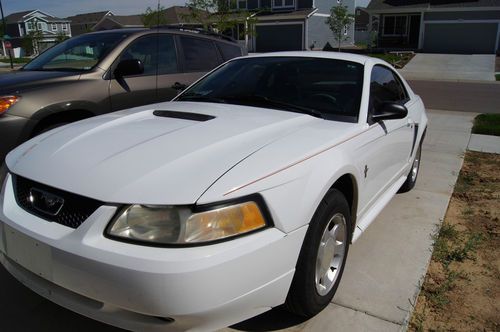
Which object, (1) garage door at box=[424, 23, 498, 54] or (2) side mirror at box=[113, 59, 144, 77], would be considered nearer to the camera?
(2) side mirror at box=[113, 59, 144, 77]

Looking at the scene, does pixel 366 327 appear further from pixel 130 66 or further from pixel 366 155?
pixel 130 66

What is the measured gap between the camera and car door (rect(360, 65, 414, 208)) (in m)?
3.34

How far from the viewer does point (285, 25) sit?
129 ft

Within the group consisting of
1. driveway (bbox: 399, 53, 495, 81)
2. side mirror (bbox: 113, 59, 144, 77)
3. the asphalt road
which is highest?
side mirror (bbox: 113, 59, 144, 77)

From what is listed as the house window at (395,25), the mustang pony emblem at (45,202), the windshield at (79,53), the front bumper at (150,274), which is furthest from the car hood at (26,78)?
the house window at (395,25)

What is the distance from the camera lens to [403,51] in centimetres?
3331

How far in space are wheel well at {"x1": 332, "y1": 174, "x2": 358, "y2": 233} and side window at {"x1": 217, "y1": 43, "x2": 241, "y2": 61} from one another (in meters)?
4.10

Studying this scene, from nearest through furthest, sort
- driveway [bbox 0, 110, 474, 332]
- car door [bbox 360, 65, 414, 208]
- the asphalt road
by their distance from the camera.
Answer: driveway [bbox 0, 110, 474, 332]
car door [bbox 360, 65, 414, 208]
the asphalt road

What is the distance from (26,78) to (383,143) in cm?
365

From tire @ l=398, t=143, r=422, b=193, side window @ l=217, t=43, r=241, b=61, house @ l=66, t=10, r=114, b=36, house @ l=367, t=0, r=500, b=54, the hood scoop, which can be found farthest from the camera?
house @ l=66, t=10, r=114, b=36

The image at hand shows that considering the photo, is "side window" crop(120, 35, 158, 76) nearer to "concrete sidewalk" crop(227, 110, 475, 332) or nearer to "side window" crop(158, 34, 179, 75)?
"side window" crop(158, 34, 179, 75)

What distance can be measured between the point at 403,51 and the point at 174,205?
34379 mm

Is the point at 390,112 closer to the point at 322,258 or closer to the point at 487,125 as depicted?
the point at 322,258

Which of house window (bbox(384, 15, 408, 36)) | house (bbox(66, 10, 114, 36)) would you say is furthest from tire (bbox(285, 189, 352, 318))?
house (bbox(66, 10, 114, 36))
